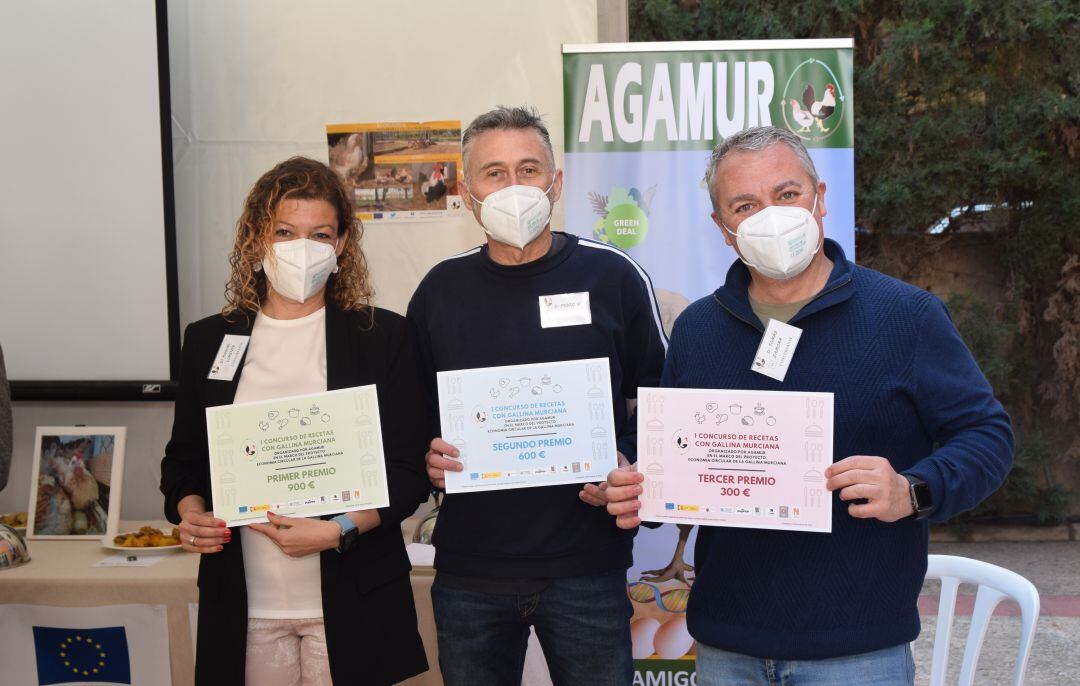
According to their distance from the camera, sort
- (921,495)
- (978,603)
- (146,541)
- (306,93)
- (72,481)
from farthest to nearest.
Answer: (306,93)
(72,481)
(146,541)
(978,603)
(921,495)

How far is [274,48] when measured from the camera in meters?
4.06

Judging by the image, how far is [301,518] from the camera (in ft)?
6.77

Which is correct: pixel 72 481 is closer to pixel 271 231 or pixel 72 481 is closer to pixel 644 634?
pixel 271 231

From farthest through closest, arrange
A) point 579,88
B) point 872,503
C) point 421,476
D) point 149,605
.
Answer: point 579,88 < point 149,605 < point 421,476 < point 872,503

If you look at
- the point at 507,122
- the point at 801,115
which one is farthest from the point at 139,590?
the point at 801,115

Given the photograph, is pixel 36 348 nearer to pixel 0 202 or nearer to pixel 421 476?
pixel 0 202

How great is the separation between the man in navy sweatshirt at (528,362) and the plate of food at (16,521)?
99.8 inches

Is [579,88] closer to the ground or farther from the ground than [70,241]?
farther from the ground

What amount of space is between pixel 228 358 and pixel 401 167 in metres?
1.98

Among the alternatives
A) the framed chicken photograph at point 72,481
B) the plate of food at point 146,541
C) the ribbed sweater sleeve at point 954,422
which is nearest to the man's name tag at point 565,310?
the ribbed sweater sleeve at point 954,422

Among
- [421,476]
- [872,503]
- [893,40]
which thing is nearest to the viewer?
[872,503]

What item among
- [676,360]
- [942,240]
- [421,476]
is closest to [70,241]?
[421,476]

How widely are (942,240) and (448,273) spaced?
678cm

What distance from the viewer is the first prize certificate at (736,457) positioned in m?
1.71
